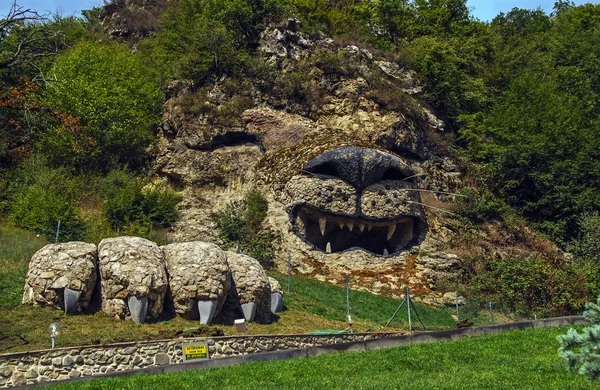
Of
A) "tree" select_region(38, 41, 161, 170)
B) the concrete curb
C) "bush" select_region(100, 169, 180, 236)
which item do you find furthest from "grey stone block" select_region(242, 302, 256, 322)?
"tree" select_region(38, 41, 161, 170)

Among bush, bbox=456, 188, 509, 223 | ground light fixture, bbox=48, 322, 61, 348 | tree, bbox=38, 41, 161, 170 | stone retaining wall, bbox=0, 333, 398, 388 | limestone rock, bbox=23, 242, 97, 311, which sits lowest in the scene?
stone retaining wall, bbox=0, 333, 398, 388

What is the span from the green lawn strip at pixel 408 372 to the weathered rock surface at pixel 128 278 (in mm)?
Result: 5095

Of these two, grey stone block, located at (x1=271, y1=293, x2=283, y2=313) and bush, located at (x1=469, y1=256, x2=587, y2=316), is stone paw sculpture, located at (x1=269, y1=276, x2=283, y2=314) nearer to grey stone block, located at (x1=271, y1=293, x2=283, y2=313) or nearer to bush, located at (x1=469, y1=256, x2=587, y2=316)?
grey stone block, located at (x1=271, y1=293, x2=283, y2=313)

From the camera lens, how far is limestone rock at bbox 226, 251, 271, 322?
17859 mm

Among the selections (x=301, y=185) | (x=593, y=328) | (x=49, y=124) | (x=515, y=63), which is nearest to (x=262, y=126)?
(x=301, y=185)

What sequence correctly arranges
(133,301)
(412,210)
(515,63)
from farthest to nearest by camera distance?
(515,63) < (412,210) < (133,301)

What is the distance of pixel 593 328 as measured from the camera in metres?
5.27

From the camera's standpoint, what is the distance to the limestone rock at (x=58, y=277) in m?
16.0

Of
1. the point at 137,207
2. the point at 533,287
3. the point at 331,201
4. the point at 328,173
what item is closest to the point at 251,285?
the point at 331,201

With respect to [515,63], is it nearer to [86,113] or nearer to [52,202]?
[86,113]

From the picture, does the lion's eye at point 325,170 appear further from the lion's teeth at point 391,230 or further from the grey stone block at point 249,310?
the grey stone block at point 249,310

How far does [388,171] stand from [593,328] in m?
23.2

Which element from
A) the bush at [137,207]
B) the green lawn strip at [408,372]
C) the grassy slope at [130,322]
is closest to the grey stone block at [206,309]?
the grassy slope at [130,322]

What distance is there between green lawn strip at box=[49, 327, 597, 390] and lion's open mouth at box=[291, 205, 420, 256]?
13777mm
